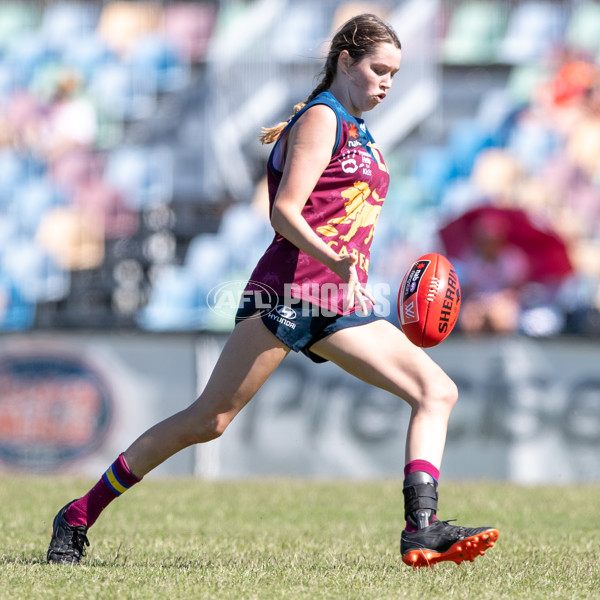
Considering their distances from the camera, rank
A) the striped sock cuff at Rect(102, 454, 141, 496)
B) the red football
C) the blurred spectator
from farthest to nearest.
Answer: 1. the blurred spectator
2. the striped sock cuff at Rect(102, 454, 141, 496)
3. the red football

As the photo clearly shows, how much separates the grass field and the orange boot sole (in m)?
0.09

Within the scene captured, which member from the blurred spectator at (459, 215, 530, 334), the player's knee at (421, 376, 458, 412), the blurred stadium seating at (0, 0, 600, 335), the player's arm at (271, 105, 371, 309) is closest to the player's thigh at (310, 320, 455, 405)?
the player's knee at (421, 376, 458, 412)

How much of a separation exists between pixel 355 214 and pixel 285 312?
1.40 feet

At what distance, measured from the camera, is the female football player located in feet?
11.7

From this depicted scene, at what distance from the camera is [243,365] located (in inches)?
144

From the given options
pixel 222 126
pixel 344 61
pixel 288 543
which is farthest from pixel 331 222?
pixel 222 126

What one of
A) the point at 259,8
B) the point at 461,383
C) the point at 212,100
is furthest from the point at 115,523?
the point at 259,8

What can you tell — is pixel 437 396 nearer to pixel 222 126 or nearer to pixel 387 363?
pixel 387 363

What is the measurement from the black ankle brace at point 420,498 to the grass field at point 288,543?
0.67 ft

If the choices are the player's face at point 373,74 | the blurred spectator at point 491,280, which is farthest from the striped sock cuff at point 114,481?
the blurred spectator at point 491,280

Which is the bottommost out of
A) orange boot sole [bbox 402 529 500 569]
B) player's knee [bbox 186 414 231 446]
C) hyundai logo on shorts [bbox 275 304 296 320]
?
orange boot sole [bbox 402 529 500 569]

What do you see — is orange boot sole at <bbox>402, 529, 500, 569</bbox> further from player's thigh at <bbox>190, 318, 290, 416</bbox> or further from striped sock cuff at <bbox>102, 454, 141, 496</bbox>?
striped sock cuff at <bbox>102, 454, 141, 496</bbox>

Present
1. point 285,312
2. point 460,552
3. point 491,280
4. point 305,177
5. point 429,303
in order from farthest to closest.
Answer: point 491,280 < point 429,303 < point 285,312 < point 305,177 < point 460,552

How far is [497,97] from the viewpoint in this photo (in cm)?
1339
